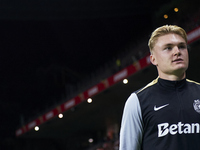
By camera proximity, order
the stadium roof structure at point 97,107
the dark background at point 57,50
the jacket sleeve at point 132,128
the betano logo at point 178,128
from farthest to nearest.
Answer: the dark background at point 57,50 < the stadium roof structure at point 97,107 < the jacket sleeve at point 132,128 < the betano logo at point 178,128

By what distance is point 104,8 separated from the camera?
19.3 m

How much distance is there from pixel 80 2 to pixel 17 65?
13101mm

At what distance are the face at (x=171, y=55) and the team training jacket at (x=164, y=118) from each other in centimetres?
7

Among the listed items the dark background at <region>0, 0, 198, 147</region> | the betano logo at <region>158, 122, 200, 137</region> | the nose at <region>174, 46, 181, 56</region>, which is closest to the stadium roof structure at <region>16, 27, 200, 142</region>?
the dark background at <region>0, 0, 198, 147</region>

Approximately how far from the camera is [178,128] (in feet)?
6.59

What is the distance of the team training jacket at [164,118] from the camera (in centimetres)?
199

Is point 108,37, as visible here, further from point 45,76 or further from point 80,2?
point 80,2

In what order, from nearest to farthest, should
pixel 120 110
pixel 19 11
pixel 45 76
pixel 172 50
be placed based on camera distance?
pixel 172 50, pixel 19 11, pixel 120 110, pixel 45 76

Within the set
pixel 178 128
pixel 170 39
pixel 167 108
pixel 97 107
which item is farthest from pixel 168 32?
pixel 97 107

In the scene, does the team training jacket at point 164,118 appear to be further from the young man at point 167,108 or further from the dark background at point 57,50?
the dark background at point 57,50

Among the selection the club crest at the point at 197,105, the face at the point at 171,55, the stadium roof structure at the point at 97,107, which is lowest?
the club crest at the point at 197,105

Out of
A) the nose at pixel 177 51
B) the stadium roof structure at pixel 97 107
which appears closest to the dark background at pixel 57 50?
the stadium roof structure at pixel 97 107

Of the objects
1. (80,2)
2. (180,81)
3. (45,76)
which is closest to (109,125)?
(45,76)

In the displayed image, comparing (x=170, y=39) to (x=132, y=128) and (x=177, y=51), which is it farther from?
(x=132, y=128)
